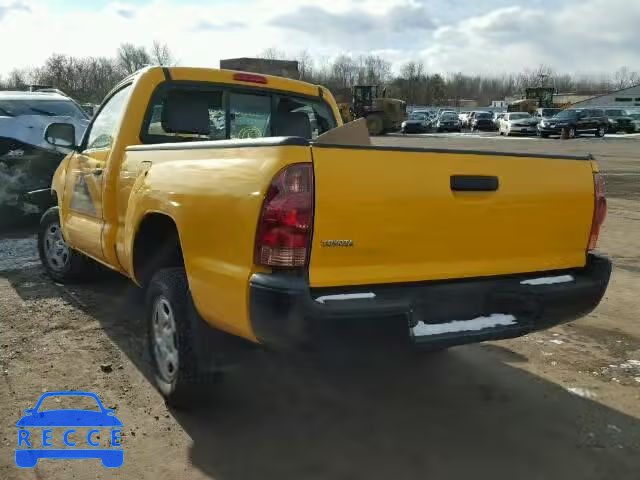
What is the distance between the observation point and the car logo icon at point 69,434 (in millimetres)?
2854

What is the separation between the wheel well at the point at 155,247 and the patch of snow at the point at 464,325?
1474mm

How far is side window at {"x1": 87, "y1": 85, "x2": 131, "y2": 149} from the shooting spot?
14.1ft

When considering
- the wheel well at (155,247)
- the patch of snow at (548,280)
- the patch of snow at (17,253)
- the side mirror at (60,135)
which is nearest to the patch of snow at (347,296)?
the patch of snow at (548,280)

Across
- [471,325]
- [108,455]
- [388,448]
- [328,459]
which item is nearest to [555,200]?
[471,325]

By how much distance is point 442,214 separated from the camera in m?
2.70

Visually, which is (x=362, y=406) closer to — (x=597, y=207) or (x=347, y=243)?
(x=347, y=243)

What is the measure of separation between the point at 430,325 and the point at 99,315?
3185mm

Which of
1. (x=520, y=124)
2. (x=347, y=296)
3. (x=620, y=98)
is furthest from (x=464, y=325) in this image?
(x=620, y=98)

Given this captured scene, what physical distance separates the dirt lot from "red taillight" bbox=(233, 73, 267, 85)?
2.07 m

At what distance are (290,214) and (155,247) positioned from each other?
5.03 feet

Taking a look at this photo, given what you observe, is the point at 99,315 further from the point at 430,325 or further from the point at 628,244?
the point at 628,244

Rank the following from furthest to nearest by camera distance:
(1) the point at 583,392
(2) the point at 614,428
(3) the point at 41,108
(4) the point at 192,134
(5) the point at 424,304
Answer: (3) the point at 41,108 < (4) the point at 192,134 < (1) the point at 583,392 < (2) the point at 614,428 < (5) the point at 424,304

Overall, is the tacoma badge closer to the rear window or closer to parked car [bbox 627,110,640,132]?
the rear window

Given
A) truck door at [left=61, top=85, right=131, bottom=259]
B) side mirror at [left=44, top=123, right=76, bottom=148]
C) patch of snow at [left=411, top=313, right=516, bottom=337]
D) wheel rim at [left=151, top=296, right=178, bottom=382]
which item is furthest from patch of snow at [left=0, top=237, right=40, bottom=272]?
patch of snow at [left=411, top=313, right=516, bottom=337]
